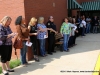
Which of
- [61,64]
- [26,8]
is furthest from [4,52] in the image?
[26,8]

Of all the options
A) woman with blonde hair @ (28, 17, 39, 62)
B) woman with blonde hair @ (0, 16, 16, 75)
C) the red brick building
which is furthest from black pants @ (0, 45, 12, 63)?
the red brick building

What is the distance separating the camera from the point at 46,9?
9312 mm

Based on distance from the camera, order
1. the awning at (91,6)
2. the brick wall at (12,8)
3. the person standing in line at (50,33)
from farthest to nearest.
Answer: the awning at (91,6) → the person standing in line at (50,33) → the brick wall at (12,8)

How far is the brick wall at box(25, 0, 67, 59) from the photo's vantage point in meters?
7.75

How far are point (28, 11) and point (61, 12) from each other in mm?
4503

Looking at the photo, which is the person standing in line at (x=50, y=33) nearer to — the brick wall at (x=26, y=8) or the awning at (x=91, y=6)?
the brick wall at (x=26, y=8)

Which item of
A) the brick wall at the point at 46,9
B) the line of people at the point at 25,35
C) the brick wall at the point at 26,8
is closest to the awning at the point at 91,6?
the brick wall at the point at 46,9

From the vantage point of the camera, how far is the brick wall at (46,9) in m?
7.75

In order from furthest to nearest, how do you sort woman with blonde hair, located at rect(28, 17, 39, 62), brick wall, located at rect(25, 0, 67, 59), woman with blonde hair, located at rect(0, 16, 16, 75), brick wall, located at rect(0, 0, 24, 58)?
1. brick wall, located at rect(25, 0, 67, 59)
2. brick wall, located at rect(0, 0, 24, 58)
3. woman with blonde hair, located at rect(28, 17, 39, 62)
4. woman with blonde hair, located at rect(0, 16, 16, 75)

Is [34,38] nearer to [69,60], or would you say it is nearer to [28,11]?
[28,11]

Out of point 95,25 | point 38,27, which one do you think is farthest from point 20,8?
point 95,25

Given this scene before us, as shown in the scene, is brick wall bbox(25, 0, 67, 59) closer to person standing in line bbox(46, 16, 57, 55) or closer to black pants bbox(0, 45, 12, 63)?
person standing in line bbox(46, 16, 57, 55)

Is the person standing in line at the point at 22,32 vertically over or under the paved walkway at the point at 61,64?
over

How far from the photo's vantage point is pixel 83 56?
26.8 ft
